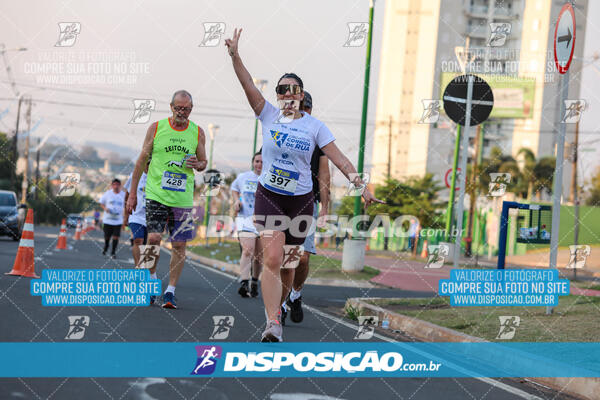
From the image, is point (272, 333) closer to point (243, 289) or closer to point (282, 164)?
point (282, 164)

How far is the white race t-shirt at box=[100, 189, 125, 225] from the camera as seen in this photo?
52.0 ft

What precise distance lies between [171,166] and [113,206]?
8.40 metres

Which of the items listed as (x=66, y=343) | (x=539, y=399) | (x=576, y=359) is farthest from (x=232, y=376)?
(x=576, y=359)

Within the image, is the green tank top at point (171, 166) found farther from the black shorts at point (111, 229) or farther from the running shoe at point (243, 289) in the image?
the black shorts at point (111, 229)

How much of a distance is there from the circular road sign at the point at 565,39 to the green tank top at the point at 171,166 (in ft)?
14.7

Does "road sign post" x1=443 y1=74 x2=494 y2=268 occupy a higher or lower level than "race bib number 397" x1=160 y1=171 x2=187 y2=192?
higher

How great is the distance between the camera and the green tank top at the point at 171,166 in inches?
308

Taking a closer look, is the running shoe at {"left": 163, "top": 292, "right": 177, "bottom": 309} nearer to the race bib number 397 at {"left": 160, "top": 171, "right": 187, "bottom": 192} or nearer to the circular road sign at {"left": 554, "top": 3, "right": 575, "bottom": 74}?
the race bib number 397 at {"left": 160, "top": 171, "right": 187, "bottom": 192}

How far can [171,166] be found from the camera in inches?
308

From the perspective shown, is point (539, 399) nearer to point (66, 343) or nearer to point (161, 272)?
point (66, 343)


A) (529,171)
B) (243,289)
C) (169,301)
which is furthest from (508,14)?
(169,301)

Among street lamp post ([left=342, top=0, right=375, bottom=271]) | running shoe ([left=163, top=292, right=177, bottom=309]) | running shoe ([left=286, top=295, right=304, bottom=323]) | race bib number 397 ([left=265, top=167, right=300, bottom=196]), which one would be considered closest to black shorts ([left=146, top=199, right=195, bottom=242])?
running shoe ([left=163, top=292, right=177, bottom=309])

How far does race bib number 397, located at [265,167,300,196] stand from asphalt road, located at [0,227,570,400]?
4.05 feet

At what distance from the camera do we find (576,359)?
20.6 feet
